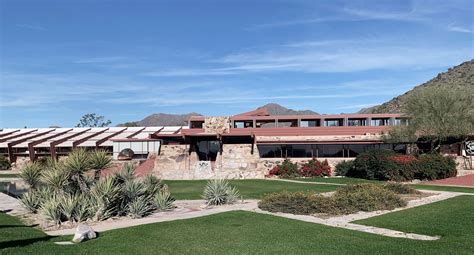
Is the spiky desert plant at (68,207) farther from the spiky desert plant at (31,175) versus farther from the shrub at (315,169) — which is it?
the shrub at (315,169)

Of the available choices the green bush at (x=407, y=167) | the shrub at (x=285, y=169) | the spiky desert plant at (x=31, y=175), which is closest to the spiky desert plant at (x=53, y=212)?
the spiky desert plant at (x=31, y=175)

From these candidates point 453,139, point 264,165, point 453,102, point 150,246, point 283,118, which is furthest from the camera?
point 283,118

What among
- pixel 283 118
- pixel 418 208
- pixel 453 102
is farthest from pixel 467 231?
pixel 283 118

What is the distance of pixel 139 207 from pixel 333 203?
6.76 metres

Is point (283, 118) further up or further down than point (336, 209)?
further up

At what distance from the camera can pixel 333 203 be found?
15117mm

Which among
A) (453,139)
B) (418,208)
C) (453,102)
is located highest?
(453,102)

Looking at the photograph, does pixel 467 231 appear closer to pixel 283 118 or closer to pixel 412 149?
pixel 412 149

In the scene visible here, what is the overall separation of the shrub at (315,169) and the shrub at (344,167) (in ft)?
2.35

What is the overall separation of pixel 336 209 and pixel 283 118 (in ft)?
91.2

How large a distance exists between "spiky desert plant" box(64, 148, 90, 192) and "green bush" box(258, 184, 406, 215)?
663 centimetres

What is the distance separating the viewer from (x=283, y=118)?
42.0m

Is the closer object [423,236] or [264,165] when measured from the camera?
[423,236]

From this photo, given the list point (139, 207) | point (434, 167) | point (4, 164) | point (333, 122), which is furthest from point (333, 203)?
point (4, 164)
